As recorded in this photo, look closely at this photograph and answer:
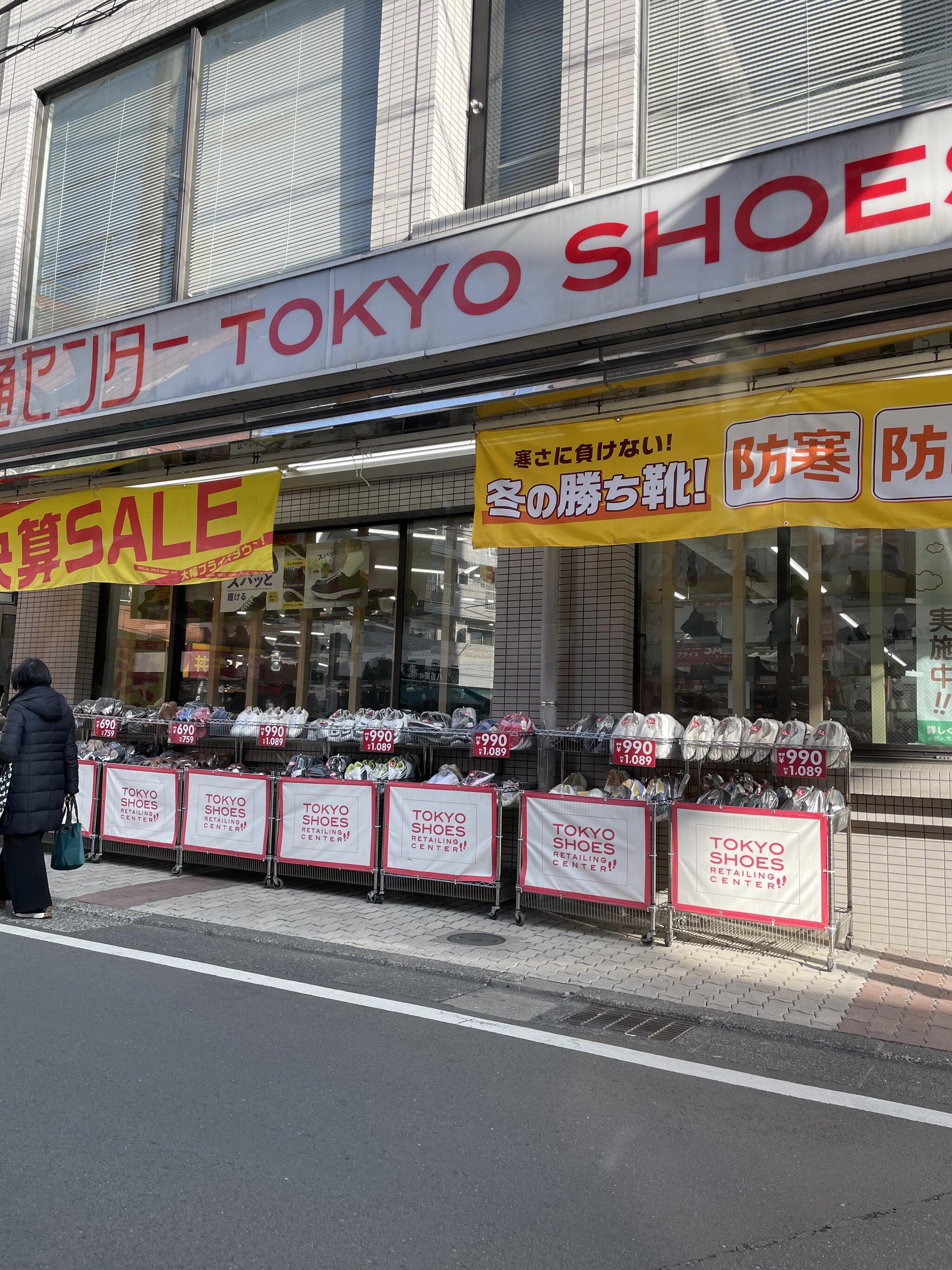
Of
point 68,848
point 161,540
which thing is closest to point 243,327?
point 161,540

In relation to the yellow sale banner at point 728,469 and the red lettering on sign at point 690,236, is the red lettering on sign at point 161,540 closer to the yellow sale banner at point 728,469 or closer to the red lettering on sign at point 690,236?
the yellow sale banner at point 728,469

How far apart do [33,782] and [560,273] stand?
5613 mm

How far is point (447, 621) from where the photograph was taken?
1049 cm

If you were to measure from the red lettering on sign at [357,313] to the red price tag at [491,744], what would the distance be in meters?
3.51

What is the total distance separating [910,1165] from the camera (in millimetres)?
3717

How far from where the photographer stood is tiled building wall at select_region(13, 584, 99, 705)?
1258cm

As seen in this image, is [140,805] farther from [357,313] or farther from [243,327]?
[357,313]

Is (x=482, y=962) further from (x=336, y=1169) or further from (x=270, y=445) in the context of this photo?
(x=270, y=445)

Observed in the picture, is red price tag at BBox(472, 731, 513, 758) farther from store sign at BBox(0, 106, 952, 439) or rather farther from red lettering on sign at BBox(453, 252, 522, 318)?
red lettering on sign at BBox(453, 252, 522, 318)

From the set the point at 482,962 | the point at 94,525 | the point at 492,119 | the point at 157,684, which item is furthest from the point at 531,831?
the point at 492,119

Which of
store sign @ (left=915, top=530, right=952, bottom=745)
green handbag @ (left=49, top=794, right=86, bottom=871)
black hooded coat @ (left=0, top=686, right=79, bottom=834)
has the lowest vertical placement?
green handbag @ (left=49, top=794, right=86, bottom=871)

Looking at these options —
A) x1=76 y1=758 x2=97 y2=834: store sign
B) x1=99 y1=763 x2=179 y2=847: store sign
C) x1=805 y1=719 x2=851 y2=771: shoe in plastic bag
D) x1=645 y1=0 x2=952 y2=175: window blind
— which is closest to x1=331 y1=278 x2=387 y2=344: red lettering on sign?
x1=645 y1=0 x2=952 y2=175: window blind

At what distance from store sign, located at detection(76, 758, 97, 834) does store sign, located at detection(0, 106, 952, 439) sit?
12.0ft

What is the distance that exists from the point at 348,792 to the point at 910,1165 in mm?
5544
